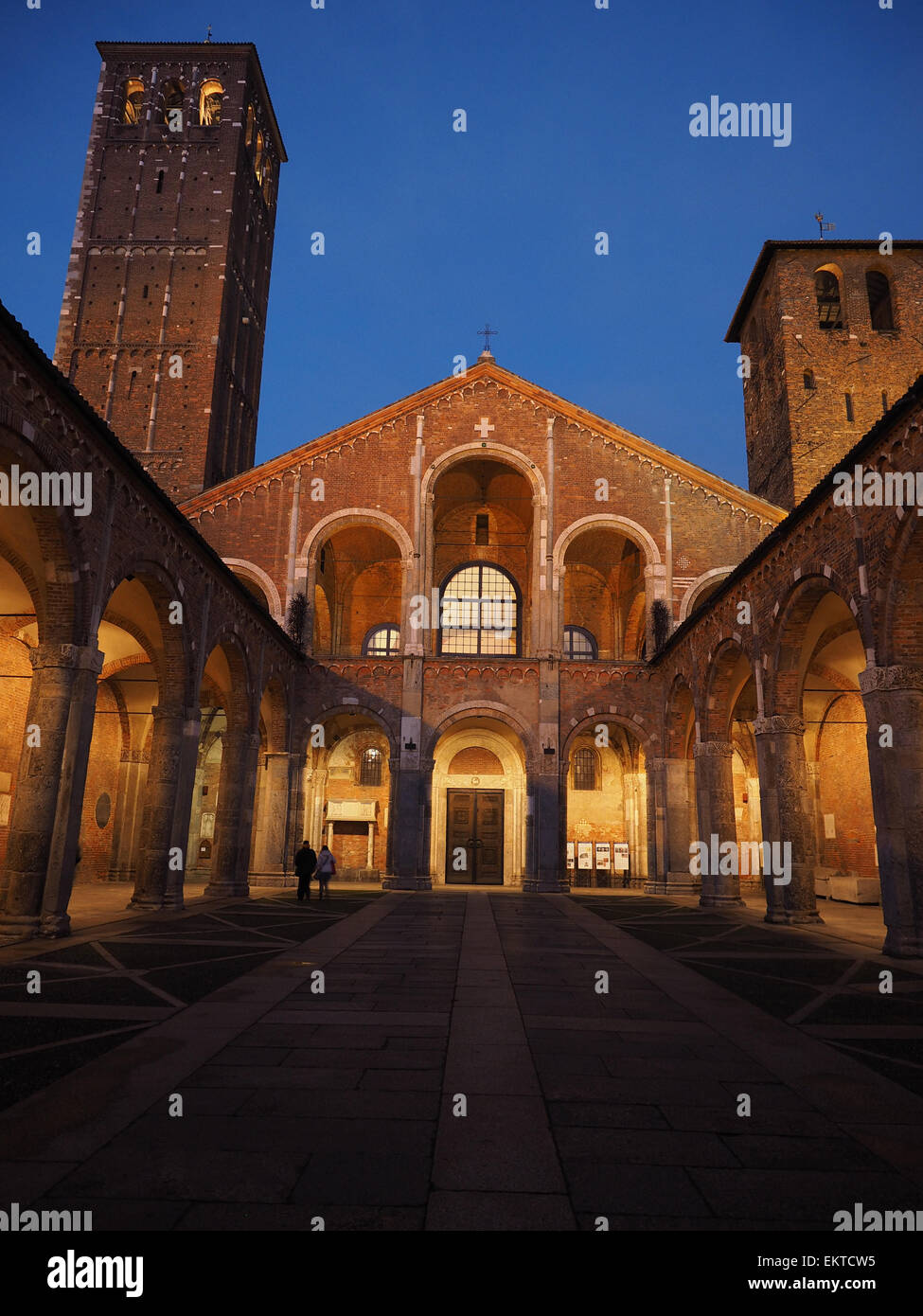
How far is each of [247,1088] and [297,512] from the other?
868 inches

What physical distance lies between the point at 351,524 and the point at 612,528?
8.47m

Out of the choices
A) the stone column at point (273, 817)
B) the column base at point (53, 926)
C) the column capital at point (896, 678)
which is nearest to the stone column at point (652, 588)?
the stone column at point (273, 817)

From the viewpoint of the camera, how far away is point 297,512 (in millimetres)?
24719

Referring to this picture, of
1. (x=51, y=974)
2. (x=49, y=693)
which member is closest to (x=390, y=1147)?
(x=51, y=974)

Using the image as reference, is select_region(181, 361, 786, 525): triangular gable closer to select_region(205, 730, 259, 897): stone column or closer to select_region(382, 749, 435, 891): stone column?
select_region(205, 730, 259, 897): stone column

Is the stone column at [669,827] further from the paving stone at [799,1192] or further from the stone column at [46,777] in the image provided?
the paving stone at [799,1192]

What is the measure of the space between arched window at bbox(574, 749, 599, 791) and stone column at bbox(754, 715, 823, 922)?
42.3ft

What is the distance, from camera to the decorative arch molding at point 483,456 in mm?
24969

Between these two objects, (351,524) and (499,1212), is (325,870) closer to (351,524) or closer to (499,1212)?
→ (351,524)

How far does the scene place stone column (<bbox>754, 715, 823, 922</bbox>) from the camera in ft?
45.4

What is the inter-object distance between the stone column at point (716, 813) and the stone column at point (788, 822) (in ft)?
10.2

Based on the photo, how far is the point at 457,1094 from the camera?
4266 mm

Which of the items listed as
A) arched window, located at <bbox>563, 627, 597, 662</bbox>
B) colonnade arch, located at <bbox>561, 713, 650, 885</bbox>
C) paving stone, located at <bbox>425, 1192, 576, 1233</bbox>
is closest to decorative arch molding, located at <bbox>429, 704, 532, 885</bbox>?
colonnade arch, located at <bbox>561, 713, 650, 885</bbox>
